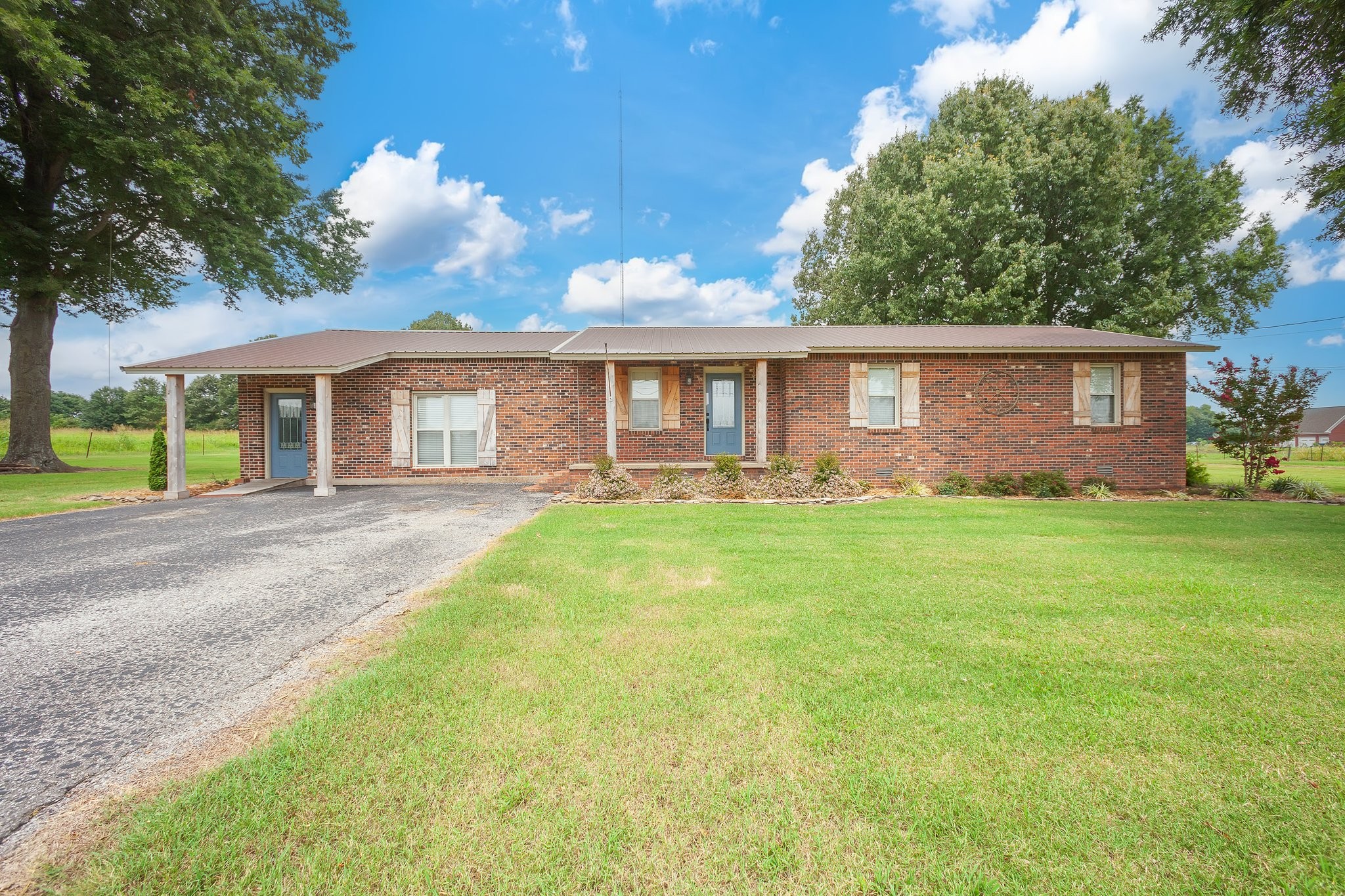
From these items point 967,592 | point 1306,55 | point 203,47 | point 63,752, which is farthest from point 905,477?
point 203,47

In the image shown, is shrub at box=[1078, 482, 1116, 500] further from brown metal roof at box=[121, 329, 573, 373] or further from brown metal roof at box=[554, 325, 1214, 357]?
brown metal roof at box=[121, 329, 573, 373]

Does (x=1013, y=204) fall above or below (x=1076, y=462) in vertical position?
above

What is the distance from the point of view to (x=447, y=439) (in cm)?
1259

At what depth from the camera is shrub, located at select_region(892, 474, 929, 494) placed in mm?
10984

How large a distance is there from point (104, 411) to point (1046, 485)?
68504mm

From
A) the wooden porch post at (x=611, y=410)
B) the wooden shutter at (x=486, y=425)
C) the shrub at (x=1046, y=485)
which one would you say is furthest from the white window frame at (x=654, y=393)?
the shrub at (x=1046, y=485)

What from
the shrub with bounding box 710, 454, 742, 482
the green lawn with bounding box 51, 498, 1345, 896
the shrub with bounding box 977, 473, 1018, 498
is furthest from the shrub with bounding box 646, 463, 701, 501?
the shrub with bounding box 977, 473, 1018, 498

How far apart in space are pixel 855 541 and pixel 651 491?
4612 mm

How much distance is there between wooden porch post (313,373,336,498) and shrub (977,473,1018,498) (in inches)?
544

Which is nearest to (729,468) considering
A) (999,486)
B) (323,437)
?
(999,486)

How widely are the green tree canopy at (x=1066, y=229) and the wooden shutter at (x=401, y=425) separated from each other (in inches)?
652

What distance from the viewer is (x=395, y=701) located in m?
2.54

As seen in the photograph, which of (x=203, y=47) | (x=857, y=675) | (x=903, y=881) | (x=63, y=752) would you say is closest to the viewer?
(x=903, y=881)

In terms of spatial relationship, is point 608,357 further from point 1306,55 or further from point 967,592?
point 1306,55
